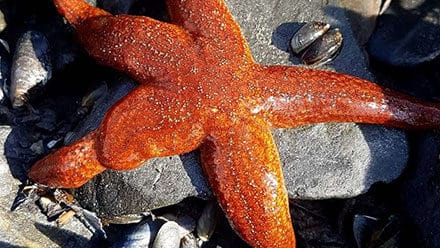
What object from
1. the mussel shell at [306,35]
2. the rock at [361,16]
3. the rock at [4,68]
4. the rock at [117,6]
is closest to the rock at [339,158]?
the mussel shell at [306,35]

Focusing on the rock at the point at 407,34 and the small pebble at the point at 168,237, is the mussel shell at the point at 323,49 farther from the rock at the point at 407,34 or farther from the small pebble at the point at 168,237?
the small pebble at the point at 168,237

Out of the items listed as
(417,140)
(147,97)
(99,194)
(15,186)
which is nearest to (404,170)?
(417,140)

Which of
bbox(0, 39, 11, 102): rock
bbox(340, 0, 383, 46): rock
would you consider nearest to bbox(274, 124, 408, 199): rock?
bbox(340, 0, 383, 46): rock

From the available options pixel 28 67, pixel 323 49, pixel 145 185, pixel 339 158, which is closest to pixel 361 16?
pixel 323 49

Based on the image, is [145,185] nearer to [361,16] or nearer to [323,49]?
[323,49]

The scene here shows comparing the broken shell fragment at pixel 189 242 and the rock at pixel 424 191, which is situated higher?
the rock at pixel 424 191

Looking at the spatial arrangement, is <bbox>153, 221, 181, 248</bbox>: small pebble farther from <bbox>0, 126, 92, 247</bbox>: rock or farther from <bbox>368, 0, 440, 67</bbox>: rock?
<bbox>368, 0, 440, 67</bbox>: rock

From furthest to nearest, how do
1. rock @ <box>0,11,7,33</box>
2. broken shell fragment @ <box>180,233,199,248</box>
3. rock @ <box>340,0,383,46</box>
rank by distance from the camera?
rock @ <box>0,11,7,33</box>
rock @ <box>340,0,383,46</box>
broken shell fragment @ <box>180,233,199,248</box>
